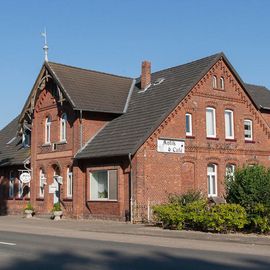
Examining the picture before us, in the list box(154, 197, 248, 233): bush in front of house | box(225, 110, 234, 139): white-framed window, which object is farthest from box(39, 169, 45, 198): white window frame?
box(154, 197, 248, 233): bush in front of house

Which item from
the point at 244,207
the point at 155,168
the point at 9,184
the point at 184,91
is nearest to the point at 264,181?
the point at 244,207

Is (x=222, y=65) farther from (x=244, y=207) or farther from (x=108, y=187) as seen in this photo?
(x=244, y=207)

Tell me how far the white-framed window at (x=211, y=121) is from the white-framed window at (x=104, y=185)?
6.88 m

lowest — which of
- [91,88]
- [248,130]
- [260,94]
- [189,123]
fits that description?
[248,130]

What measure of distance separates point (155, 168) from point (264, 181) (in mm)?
8035

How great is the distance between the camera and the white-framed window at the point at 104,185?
93.3 feet

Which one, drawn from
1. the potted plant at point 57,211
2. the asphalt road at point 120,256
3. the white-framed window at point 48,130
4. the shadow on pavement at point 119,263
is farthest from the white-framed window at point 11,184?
the shadow on pavement at point 119,263

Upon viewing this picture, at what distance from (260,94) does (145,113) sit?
50.0 feet

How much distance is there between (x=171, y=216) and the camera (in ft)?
73.5

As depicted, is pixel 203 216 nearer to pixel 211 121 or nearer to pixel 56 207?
pixel 211 121

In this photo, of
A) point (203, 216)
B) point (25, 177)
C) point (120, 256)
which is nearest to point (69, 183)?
point (25, 177)

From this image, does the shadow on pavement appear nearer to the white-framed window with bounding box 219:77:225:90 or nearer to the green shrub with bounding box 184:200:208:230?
the green shrub with bounding box 184:200:208:230

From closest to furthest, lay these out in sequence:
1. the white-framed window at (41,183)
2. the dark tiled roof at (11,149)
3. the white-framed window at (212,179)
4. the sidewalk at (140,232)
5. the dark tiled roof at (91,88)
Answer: the sidewalk at (140,232) → the dark tiled roof at (91,88) → the white-framed window at (212,179) → the white-framed window at (41,183) → the dark tiled roof at (11,149)

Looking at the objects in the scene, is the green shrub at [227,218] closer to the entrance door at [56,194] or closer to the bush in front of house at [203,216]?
the bush in front of house at [203,216]
